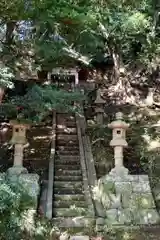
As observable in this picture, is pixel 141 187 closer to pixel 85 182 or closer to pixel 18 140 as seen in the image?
pixel 85 182

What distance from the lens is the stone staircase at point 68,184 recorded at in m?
6.75

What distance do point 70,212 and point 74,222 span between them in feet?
1.15

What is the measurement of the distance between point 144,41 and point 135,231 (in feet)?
31.1

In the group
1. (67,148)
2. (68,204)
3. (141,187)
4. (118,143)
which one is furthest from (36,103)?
→ (67,148)

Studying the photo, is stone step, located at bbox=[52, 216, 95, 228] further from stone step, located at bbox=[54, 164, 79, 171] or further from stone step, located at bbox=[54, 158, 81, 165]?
stone step, located at bbox=[54, 158, 81, 165]

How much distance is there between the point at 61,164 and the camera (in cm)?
870

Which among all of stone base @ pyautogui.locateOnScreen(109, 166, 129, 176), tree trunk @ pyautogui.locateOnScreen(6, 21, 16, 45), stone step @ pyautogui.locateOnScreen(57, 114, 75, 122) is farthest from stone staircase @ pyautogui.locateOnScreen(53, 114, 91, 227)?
tree trunk @ pyautogui.locateOnScreen(6, 21, 16, 45)

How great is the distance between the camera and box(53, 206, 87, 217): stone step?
6.80m

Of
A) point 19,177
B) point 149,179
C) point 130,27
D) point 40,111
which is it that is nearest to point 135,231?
point 149,179

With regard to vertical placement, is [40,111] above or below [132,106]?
below

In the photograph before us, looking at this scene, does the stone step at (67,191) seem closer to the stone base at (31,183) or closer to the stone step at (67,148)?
the stone base at (31,183)

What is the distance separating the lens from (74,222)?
6.56m

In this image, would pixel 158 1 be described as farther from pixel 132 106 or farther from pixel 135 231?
pixel 135 231

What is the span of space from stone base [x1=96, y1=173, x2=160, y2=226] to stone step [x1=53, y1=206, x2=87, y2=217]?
18.7 inches
